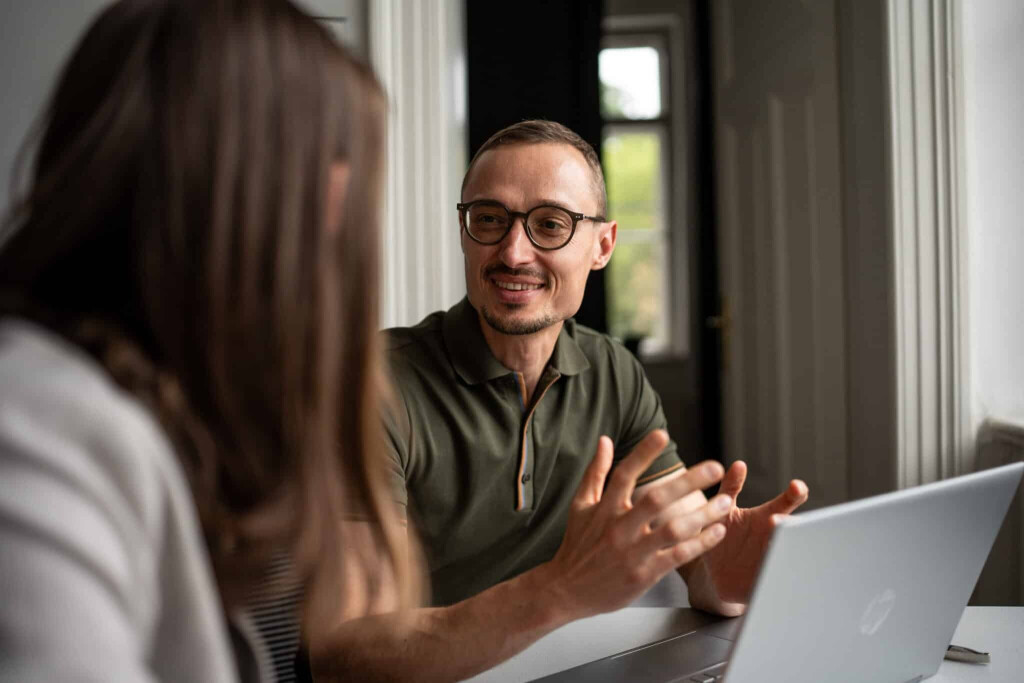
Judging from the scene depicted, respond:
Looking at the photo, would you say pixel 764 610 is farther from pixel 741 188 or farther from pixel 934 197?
pixel 741 188

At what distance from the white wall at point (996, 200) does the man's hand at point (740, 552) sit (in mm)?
1143

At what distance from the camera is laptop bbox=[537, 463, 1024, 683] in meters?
0.68

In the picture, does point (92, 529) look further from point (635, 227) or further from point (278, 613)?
point (635, 227)

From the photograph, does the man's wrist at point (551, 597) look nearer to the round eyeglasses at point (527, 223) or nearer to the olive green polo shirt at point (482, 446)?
the olive green polo shirt at point (482, 446)

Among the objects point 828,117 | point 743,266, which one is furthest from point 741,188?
point 828,117

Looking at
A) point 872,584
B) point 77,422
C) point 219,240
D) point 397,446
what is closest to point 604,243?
point 397,446

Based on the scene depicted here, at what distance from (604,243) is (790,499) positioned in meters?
0.72

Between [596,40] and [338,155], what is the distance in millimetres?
1995

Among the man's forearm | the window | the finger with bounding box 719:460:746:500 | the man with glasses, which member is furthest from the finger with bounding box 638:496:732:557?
the window

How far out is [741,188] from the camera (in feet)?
10.5

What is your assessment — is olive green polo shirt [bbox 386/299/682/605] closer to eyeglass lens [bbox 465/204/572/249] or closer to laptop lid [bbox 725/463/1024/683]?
eyeglass lens [bbox 465/204/572/249]

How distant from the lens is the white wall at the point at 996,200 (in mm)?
1928

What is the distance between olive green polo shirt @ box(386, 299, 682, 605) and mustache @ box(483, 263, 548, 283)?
0.28ft

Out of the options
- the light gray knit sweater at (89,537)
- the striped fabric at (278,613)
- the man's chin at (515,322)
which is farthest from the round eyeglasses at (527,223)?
the light gray knit sweater at (89,537)
